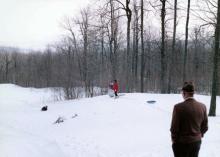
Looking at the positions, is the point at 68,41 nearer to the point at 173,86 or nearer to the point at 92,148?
the point at 173,86

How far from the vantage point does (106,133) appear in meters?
13.0

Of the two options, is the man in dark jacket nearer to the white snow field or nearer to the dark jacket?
the dark jacket

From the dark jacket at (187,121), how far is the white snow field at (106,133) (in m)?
3.45

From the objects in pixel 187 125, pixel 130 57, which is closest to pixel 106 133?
pixel 187 125

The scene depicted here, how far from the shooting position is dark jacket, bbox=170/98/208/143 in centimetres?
495

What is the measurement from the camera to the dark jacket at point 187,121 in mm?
4949

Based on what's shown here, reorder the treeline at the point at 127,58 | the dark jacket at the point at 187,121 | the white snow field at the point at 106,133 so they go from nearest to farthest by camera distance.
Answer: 1. the dark jacket at the point at 187,121
2. the white snow field at the point at 106,133
3. the treeline at the point at 127,58

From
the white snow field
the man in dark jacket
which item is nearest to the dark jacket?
the man in dark jacket

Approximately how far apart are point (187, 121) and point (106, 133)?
Result: 8336 mm

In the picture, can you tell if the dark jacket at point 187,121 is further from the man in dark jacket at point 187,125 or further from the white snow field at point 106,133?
the white snow field at point 106,133

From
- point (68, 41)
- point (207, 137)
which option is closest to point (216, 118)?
point (207, 137)

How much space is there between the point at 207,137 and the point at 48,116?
13.3 metres

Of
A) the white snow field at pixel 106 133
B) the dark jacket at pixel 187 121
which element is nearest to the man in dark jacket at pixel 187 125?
the dark jacket at pixel 187 121

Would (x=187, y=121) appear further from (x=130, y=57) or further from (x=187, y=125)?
(x=130, y=57)
